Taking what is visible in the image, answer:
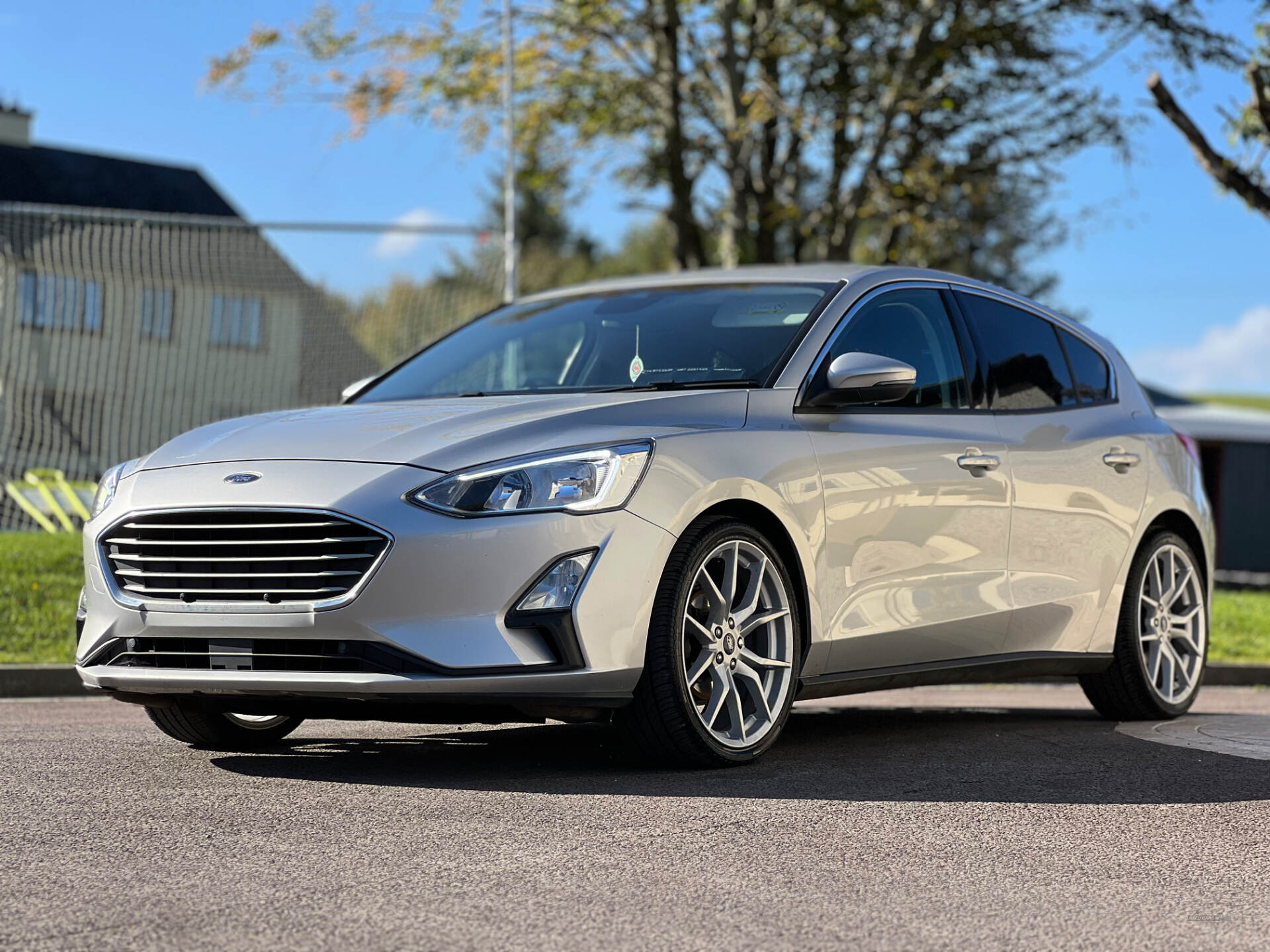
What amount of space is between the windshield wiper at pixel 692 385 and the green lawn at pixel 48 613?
5550mm

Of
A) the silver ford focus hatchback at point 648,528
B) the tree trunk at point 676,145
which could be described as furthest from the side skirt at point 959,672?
the tree trunk at point 676,145

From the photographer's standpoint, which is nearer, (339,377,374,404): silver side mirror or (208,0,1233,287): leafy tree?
(339,377,374,404): silver side mirror

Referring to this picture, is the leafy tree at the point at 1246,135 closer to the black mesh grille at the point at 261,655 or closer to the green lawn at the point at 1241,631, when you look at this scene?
the green lawn at the point at 1241,631

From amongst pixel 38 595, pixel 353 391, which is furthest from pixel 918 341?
pixel 38 595

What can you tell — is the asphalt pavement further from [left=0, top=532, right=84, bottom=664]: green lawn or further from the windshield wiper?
[left=0, top=532, right=84, bottom=664]: green lawn

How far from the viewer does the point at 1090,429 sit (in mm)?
7320

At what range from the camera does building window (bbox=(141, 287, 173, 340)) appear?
17.6 m

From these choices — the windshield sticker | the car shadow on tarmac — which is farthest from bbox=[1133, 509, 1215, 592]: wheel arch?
the windshield sticker

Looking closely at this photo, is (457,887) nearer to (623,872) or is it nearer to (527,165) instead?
(623,872)

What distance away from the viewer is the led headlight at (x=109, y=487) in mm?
5531

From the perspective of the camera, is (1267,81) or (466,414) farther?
(1267,81)

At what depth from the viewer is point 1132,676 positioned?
7.43 m

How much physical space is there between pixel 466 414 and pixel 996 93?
17.9m

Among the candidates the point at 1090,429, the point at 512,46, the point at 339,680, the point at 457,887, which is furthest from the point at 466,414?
the point at 512,46
